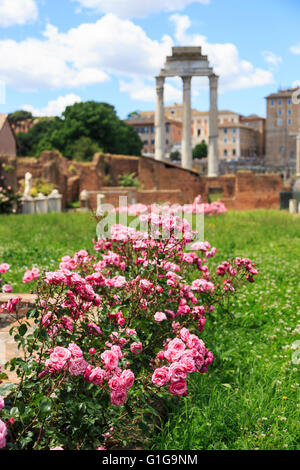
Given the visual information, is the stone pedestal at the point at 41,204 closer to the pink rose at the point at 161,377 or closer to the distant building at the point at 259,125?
the pink rose at the point at 161,377

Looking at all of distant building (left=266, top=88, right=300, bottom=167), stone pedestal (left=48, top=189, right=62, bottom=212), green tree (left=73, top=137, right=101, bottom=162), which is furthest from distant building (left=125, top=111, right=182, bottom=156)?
stone pedestal (left=48, top=189, right=62, bottom=212)

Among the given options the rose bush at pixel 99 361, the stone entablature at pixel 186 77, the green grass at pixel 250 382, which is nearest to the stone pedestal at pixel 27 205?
the green grass at pixel 250 382

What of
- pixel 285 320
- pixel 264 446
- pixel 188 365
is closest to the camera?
pixel 188 365

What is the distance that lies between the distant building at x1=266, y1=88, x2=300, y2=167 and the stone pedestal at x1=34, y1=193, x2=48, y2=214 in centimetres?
7988

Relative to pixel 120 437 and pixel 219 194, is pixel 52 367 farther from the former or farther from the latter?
pixel 219 194

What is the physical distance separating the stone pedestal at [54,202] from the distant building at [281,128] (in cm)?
7782

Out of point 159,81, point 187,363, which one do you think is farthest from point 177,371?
point 159,81

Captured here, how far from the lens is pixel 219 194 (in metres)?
30.2

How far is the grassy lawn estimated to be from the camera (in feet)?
10.4

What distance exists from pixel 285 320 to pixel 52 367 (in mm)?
3616

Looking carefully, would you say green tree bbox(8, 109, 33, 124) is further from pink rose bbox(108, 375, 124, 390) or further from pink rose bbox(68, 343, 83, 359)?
pink rose bbox(108, 375, 124, 390)

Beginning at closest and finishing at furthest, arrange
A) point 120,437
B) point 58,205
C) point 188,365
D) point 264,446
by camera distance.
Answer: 1. point 188,365
2. point 120,437
3. point 264,446
4. point 58,205
